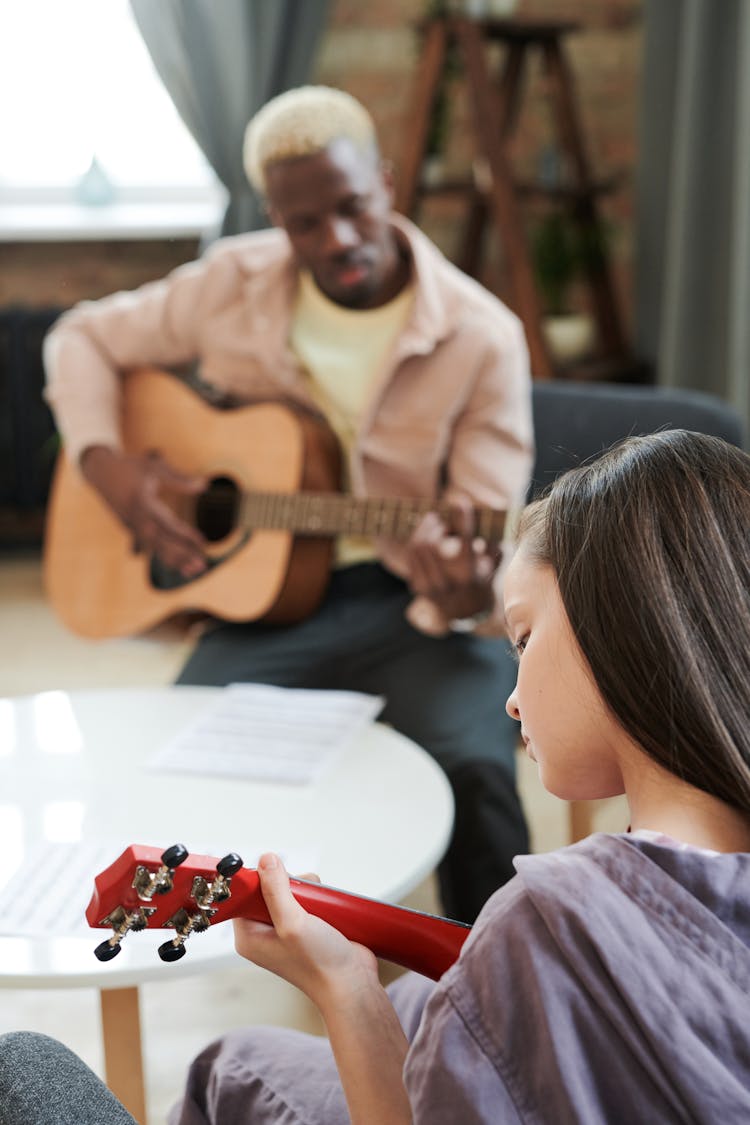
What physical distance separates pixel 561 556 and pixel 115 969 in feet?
1.99

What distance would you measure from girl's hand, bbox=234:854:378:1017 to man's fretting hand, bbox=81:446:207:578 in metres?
1.28

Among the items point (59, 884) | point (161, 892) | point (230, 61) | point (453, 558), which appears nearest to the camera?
point (161, 892)

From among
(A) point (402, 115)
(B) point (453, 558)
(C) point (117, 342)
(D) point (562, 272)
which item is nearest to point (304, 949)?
(B) point (453, 558)

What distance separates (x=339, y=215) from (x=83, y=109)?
226 centimetres

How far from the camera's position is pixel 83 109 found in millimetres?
3895

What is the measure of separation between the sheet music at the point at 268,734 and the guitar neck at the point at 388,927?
0.63 m

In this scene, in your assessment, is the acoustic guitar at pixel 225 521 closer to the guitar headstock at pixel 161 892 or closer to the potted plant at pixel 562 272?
the guitar headstock at pixel 161 892

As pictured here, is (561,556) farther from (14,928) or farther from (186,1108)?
(14,928)

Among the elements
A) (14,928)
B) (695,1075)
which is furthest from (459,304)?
(695,1075)

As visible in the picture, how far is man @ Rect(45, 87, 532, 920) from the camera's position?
5.86 feet

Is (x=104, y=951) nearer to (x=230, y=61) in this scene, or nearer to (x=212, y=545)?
(x=212, y=545)

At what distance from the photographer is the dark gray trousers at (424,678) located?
1.75m

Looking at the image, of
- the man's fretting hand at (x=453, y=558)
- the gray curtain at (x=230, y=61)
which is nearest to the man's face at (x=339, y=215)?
the man's fretting hand at (x=453, y=558)

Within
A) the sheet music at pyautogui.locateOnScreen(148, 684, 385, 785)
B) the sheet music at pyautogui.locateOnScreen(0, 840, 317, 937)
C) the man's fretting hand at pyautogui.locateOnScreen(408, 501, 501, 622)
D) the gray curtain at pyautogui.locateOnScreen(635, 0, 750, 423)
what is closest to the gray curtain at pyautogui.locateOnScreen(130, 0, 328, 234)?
the gray curtain at pyautogui.locateOnScreen(635, 0, 750, 423)
